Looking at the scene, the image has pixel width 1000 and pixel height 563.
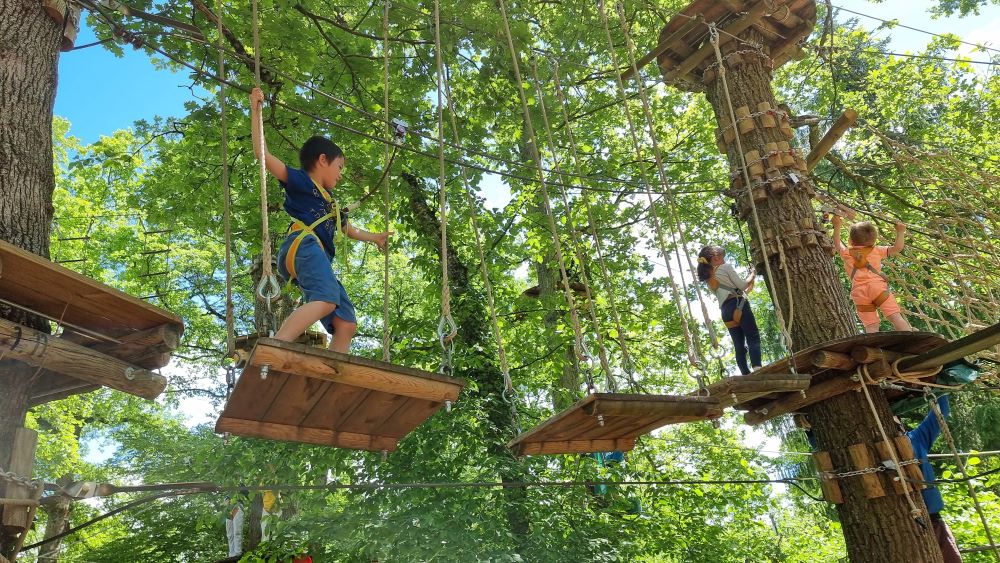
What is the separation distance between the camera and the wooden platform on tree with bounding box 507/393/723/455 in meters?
2.92

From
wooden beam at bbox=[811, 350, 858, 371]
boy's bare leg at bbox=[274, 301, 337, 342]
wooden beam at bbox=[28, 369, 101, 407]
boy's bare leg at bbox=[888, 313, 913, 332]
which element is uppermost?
boy's bare leg at bbox=[888, 313, 913, 332]

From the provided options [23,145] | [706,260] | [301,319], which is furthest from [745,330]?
[23,145]

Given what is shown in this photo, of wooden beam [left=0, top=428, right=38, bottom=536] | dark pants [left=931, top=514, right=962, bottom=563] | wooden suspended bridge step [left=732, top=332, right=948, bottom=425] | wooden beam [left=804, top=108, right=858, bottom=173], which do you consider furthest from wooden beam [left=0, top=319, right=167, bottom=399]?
dark pants [left=931, top=514, right=962, bottom=563]

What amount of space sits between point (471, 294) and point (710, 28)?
421cm

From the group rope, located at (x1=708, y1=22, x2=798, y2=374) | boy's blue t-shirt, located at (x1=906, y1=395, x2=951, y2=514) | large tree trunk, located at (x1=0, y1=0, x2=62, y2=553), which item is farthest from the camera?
rope, located at (x1=708, y1=22, x2=798, y2=374)

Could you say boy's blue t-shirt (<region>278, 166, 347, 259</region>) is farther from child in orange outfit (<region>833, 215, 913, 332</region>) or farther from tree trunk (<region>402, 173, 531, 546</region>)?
tree trunk (<region>402, 173, 531, 546</region>)

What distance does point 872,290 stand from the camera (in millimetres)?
5016

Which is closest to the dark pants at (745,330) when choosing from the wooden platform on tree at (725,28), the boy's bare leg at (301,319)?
the wooden platform on tree at (725,28)

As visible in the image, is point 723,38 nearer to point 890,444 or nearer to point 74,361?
point 890,444

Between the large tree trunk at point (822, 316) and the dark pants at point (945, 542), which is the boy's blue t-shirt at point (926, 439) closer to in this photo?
the dark pants at point (945, 542)

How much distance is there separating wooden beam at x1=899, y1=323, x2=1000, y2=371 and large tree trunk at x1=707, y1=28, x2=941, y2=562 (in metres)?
0.30

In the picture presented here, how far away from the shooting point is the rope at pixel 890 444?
3965 millimetres

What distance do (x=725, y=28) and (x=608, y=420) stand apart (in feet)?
11.7

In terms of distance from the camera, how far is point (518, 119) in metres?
7.75
